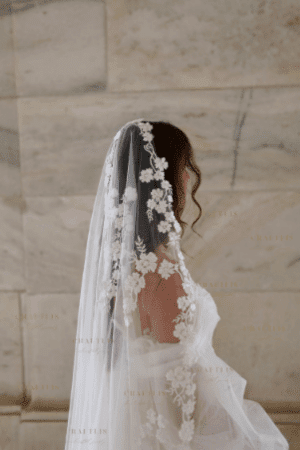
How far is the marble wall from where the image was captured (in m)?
1.51

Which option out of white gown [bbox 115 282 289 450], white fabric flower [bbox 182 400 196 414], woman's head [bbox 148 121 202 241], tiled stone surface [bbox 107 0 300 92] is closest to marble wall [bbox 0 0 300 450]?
tiled stone surface [bbox 107 0 300 92]

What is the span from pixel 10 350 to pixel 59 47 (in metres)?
1.73

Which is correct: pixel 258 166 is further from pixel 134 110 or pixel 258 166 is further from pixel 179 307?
pixel 179 307

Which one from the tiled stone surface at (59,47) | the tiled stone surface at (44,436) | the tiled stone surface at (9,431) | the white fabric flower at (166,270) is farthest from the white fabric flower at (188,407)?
the tiled stone surface at (59,47)

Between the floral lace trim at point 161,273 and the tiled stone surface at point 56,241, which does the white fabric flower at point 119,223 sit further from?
the tiled stone surface at point 56,241

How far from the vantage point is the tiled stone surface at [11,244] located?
168cm

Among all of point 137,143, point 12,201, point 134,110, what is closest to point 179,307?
point 137,143

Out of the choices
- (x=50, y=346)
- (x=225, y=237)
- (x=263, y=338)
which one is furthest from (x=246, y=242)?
(x=50, y=346)

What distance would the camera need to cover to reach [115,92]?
→ 61.4 inches

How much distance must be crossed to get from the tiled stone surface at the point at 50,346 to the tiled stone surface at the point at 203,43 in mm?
1282

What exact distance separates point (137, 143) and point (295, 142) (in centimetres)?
100

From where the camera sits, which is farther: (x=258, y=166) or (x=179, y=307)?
(x=258, y=166)

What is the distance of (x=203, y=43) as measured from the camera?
1.51 meters

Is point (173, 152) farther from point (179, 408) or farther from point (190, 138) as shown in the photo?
point (179, 408)
